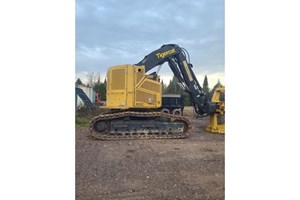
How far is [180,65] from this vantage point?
189cm

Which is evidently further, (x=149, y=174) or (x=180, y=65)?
(x=180, y=65)

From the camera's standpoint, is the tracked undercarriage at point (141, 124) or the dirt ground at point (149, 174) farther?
the tracked undercarriage at point (141, 124)

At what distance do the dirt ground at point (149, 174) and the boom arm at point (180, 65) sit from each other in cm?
43

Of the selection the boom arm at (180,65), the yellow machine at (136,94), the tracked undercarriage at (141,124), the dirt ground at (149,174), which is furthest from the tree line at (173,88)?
the tracked undercarriage at (141,124)

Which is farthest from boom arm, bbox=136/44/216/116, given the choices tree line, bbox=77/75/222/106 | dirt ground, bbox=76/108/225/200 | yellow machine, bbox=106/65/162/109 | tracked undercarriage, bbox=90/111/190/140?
tracked undercarriage, bbox=90/111/190/140

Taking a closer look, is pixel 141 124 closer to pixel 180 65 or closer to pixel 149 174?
pixel 180 65

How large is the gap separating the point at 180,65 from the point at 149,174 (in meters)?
0.84

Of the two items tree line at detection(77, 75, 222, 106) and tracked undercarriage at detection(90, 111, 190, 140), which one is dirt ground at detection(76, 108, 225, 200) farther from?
tracked undercarriage at detection(90, 111, 190, 140)

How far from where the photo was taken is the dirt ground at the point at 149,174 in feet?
4.53

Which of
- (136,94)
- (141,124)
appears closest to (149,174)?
(136,94)

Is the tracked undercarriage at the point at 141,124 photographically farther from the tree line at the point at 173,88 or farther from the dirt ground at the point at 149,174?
the dirt ground at the point at 149,174

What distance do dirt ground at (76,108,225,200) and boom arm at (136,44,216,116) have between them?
0.43 meters
